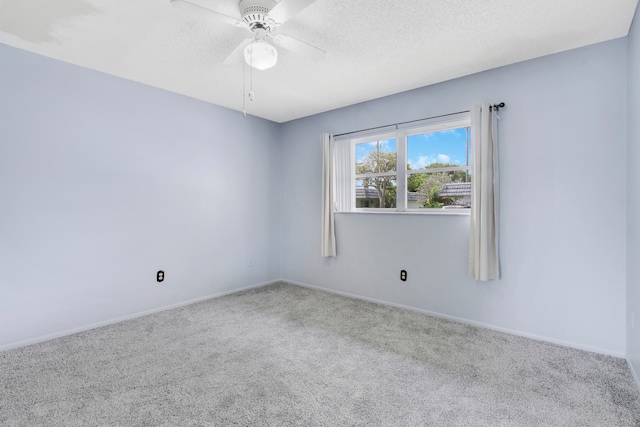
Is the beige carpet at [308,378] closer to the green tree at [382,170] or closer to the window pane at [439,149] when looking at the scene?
the green tree at [382,170]

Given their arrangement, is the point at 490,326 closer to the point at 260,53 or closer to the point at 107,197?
the point at 260,53

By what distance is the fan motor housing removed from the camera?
5.84 feet

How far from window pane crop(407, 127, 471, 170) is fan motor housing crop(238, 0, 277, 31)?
85.7 inches

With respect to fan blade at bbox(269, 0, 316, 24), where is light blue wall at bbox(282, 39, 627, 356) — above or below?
below

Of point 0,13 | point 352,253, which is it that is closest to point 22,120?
point 0,13

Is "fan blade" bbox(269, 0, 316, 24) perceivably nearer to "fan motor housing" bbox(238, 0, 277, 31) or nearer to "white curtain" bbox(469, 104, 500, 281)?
Answer: "fan motor housing" bbox(238, 0, 277, 31)

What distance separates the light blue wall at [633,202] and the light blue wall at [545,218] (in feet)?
0.36

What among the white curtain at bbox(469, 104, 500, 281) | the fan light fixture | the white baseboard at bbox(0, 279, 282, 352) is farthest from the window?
the white baseboard at bbox(0, 279, 282, 352)

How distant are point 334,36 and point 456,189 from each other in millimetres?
1968

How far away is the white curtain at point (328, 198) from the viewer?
4.06 m

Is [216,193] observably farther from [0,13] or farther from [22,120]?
[0,13]

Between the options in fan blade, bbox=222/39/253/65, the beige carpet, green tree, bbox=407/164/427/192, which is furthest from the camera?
green tree, bbox=407/164/427/192

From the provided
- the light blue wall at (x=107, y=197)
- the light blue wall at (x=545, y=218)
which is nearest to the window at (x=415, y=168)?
the light blue wall at (x=545, y=218)

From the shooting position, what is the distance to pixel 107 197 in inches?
118
